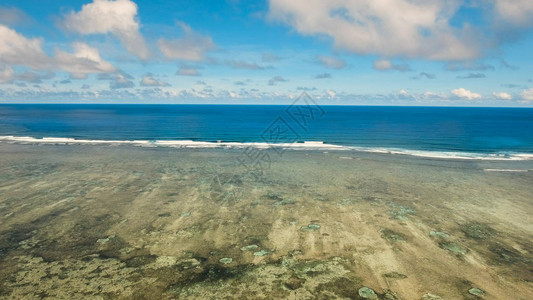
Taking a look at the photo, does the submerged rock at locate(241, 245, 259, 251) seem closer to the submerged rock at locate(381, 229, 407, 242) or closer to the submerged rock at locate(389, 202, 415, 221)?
the submerged rock at locate(381, 229, 407, 242)

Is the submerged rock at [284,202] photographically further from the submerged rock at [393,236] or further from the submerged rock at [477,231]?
the submerged rock at [477,231]

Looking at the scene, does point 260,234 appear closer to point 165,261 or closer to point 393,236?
point 165,261

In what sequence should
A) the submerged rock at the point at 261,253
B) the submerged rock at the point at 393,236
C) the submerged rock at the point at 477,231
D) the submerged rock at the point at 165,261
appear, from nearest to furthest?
the submerged rock at the point at 165,261, the submerged rock at the point at 261,253, the submerged rock at the point at 393,236, the submerged rock at the point at 477,231

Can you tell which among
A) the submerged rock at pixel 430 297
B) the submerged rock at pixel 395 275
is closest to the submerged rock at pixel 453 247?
the submerged rock at pixel 395 275

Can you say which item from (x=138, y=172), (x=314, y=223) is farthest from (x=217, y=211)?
(x=138, y=172)

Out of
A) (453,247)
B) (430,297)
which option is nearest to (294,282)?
(430,297)

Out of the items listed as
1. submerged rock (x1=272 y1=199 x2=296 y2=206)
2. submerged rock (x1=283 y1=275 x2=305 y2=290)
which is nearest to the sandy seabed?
submerged rock (x1=283 y1=275 x2=305 y2=290)
